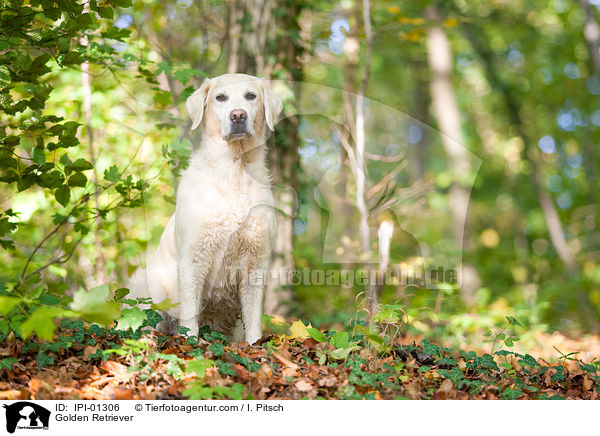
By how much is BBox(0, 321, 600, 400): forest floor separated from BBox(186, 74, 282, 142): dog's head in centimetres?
126

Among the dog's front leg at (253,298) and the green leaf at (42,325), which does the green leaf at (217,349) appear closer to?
the dog's front leg at (253,298)

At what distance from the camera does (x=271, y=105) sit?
11.0 feet

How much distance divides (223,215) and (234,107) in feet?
2.14

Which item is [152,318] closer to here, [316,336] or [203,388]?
[203,388]

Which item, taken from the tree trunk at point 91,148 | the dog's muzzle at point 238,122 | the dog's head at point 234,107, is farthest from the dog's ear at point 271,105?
the tree trunk at point 91,148

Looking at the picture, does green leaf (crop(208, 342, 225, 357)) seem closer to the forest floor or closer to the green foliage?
the forest floor

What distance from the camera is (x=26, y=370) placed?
2.80 meters

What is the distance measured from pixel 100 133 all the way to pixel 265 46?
1.82 meters

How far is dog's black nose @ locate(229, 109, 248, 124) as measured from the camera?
319 cm

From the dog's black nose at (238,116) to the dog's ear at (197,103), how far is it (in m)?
0.24

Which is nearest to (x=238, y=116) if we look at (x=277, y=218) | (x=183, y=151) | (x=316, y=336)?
(x=183, y=151)

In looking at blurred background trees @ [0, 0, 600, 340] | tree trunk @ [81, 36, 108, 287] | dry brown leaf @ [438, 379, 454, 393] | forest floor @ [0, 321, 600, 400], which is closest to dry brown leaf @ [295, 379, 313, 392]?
forest floor @ [0, 321, 600, 400]
